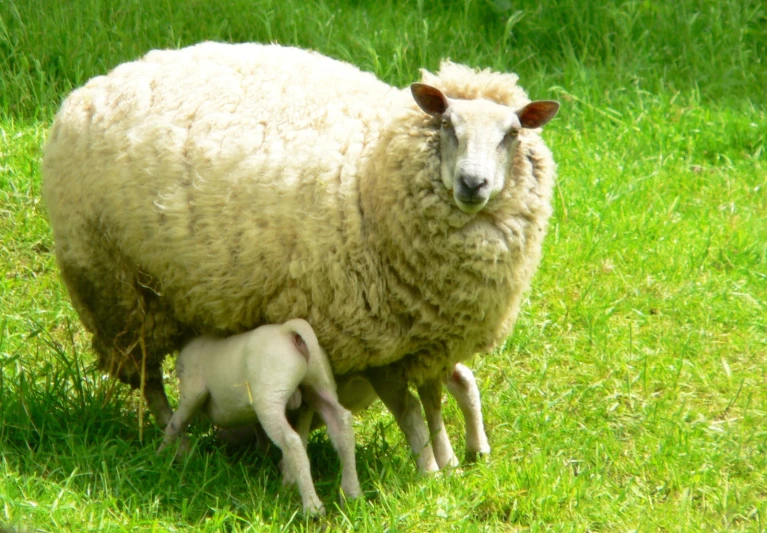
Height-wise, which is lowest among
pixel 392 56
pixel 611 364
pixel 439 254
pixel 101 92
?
pixel 611 364

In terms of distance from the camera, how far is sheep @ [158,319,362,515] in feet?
12.4

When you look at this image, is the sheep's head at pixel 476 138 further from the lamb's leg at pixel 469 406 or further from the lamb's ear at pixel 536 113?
the lamb's leg at pixel 469 406

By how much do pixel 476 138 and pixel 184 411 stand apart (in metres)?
1.51

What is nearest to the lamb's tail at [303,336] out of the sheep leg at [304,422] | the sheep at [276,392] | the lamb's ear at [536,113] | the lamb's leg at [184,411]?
the sheep at [276,392]

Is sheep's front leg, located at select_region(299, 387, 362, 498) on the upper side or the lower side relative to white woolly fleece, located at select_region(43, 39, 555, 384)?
lower

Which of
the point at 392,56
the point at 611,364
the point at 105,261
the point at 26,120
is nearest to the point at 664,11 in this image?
the point at 392,56

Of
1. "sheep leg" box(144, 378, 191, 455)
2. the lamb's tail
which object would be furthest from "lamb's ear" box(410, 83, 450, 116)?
"sheep leg" box(144, 378, 191, 455)

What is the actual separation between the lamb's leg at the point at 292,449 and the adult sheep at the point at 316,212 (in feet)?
1.07

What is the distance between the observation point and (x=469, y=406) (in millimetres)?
4344

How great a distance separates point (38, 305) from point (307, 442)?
1.73 m

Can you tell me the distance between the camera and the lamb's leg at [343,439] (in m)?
3.84

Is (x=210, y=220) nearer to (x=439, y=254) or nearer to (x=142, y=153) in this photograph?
(x=142, y=153)

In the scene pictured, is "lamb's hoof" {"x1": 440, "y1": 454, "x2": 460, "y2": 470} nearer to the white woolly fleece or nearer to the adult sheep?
the adult sheep

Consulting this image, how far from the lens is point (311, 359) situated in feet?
12.6
